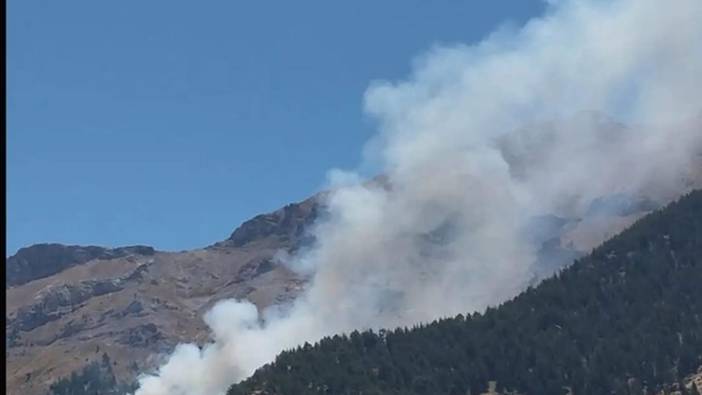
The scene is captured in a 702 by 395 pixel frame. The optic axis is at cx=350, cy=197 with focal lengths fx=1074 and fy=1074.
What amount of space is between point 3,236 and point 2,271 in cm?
53

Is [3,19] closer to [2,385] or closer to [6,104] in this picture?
[6,104]

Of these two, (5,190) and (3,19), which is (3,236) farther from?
(3,19)

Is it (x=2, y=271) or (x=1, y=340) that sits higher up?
(x=2, y=271)

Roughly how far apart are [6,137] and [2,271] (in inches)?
57.3

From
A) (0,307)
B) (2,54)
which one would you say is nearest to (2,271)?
(0,307)

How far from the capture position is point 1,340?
36.4 ft

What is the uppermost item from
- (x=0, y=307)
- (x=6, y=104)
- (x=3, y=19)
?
(x=3, y=19)

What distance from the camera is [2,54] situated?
1070 centimetres

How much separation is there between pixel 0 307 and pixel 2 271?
0.44 m

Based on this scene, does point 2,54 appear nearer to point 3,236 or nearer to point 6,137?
point 6,137

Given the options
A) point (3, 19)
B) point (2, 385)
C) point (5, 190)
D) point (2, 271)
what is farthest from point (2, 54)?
point (2, 385)

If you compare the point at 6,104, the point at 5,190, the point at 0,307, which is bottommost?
the point at 0,307

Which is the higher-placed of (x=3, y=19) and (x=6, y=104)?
(x=3, y=19)

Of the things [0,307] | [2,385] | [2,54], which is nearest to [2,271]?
[0,307]
